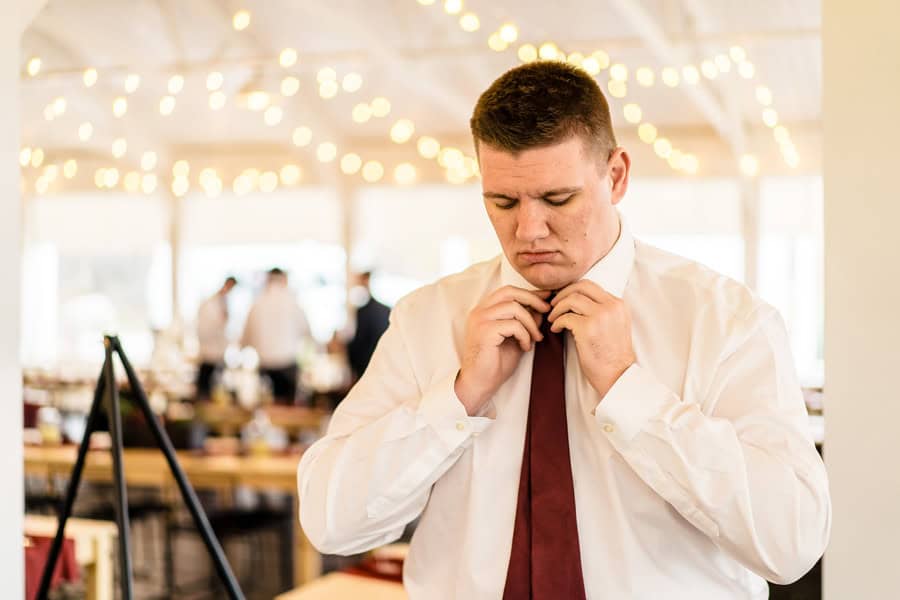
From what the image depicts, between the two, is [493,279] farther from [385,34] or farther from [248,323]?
[385,34]

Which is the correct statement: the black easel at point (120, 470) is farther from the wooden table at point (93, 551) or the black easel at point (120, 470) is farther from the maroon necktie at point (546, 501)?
the wooden table at point (93, 551)

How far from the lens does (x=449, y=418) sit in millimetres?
1672

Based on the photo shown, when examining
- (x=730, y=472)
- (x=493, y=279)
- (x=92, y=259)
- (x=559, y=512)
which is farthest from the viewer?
(x=92, y=259)

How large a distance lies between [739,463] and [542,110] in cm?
57

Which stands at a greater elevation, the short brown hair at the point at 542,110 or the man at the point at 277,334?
the short brown hair at the point at 542,110

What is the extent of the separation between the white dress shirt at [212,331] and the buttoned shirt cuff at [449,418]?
420 inches

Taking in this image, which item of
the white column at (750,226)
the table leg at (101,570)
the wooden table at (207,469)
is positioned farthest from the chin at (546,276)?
the white column at (750,226)

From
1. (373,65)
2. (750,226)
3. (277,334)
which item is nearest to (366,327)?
(277,334)

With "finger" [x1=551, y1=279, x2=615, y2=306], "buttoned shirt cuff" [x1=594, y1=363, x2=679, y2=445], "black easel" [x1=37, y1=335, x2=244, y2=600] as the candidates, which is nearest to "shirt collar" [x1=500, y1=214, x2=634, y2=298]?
"finger" [x1=551, y1=279, x2=615, y2=306]

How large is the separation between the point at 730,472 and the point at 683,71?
10.2m

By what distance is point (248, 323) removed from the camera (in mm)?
11883

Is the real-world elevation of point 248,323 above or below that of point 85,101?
below

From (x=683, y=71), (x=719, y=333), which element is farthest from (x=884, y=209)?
(x=683, y=71)

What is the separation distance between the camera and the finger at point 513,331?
5.49ft
